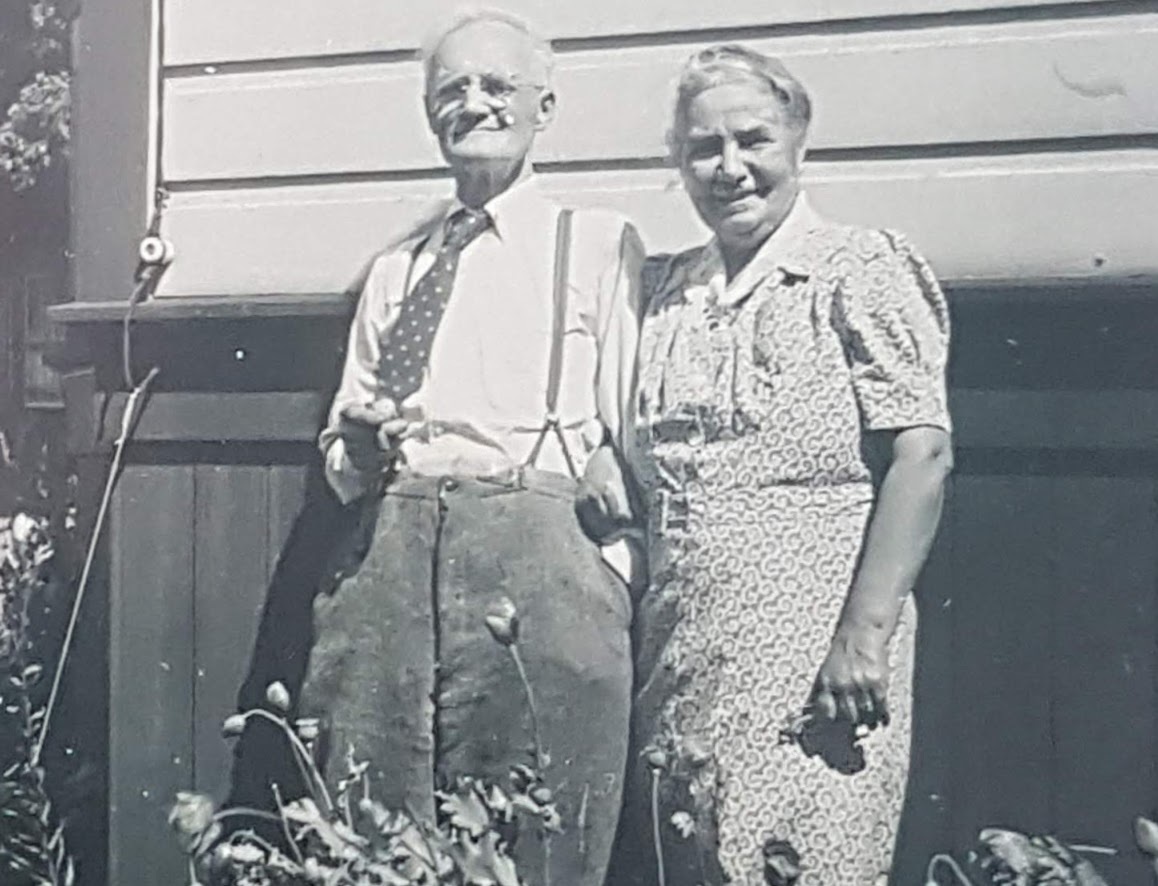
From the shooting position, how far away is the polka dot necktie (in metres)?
3.12

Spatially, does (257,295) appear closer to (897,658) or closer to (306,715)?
(306,715)

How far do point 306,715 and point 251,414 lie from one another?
1.63 feet

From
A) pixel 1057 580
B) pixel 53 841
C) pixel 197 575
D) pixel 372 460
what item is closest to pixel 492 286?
pixel 372 460

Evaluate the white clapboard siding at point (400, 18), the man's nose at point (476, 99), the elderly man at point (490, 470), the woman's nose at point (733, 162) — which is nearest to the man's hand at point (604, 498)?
the elderly man at point (490, 470)

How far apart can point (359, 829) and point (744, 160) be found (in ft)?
3.92

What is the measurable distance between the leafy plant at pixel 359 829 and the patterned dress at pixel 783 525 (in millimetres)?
244

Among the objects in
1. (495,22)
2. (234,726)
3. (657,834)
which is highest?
(495,22)

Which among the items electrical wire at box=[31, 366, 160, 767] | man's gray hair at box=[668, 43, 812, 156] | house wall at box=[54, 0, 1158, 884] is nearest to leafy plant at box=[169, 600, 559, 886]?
house wall at box=[54, 0, 1158, 884]

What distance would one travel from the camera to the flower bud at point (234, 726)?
125 inches

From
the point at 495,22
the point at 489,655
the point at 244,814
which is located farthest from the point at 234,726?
the point at 495,22

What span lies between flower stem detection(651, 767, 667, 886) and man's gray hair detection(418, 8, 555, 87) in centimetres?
107

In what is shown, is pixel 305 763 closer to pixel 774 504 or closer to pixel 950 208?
pixel 774 504

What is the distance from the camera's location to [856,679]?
9.37ft

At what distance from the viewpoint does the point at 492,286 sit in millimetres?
3098
